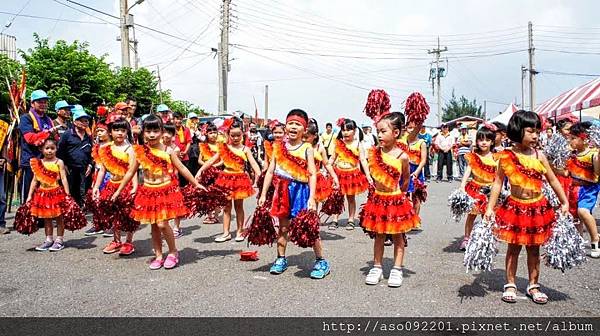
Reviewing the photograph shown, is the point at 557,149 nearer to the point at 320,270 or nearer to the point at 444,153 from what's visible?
the point at 320,270

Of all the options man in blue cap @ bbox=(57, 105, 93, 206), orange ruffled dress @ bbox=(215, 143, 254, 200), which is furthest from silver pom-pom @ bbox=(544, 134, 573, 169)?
man in blue cap @ bbox=(57, 105, 93, 206)

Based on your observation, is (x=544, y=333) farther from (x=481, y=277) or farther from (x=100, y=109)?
(x=100, y=109)

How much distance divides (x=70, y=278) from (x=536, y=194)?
4.90m

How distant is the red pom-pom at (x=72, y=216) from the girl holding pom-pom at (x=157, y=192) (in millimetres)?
1370

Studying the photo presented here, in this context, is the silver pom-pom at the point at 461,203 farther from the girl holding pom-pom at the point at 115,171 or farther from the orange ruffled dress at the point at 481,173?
the girl holding pom-pom at the point at 115,171

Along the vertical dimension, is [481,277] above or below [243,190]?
below

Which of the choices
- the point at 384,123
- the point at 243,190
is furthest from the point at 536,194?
the point at 243,190

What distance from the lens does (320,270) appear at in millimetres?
5363

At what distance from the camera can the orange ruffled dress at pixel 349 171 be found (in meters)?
8.38

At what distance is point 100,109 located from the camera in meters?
8.05

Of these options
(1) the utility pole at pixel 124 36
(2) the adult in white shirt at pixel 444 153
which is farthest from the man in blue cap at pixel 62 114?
(2) the adult in white shirt at pixel 444 153

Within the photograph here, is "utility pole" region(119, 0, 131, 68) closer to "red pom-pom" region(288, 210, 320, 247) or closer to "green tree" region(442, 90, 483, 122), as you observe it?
"red pom-pom" region(288, 210, 320, 247)

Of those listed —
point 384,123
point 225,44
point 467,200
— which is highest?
point 225,44

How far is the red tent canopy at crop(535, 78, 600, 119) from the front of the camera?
43.2 feet
